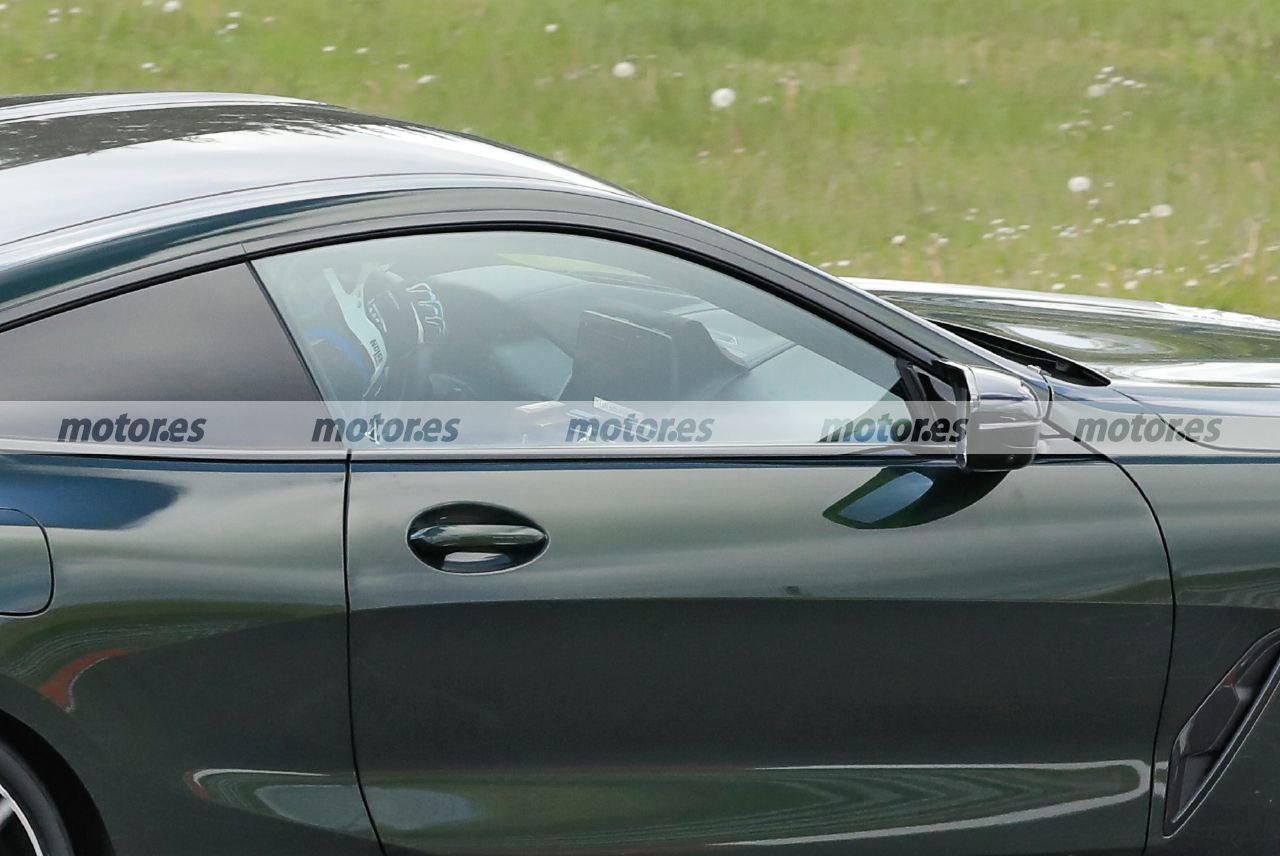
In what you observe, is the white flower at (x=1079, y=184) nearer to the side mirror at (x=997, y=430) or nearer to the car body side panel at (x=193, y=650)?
the side mirror at (x=997, y=430)

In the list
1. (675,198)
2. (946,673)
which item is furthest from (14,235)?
(675,198)

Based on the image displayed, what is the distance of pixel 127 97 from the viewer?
325cm

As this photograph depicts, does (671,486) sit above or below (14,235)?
below

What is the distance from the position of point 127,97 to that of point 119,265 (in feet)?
3.35

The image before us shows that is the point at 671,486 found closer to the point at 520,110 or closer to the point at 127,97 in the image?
the point at 127,97

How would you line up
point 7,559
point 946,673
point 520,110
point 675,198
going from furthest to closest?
1. point 520,110
2. point 675,198
3. point 946,673
4. point 7,559

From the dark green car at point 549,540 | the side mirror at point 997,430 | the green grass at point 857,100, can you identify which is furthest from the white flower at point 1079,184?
the side mirror at point 997,430

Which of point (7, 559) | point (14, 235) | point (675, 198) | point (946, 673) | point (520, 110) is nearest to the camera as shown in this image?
point (7, 559)

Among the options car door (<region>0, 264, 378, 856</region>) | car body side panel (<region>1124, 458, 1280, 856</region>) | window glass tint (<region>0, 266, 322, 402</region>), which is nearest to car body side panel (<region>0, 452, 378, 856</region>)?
car door (<region>0, 264, 378, 856</region>)

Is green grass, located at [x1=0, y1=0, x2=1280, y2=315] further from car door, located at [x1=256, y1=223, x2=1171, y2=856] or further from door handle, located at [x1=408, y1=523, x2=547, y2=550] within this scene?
door handle, located at [x1=408, y1=523, x2=547, y2=550]

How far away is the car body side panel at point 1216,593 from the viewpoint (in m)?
2.71

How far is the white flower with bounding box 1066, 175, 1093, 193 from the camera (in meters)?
8.14

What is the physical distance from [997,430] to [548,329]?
0.78 meters

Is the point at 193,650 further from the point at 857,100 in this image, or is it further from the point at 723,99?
the point at 857,100
